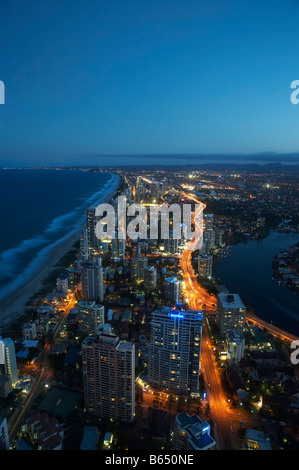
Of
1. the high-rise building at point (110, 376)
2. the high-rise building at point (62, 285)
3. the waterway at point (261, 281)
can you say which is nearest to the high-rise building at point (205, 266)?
the waterway at point (261, 281)

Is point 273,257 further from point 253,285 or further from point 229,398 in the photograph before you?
point 229,398

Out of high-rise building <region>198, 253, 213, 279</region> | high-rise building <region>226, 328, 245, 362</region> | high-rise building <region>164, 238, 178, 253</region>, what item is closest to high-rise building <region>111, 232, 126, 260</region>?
high-rise building <region>164, 238, 178, 253</region>

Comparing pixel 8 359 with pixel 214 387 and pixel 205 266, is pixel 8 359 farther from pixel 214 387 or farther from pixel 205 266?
pixel 205 266

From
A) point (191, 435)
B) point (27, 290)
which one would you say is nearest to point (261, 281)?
point (27, 290)

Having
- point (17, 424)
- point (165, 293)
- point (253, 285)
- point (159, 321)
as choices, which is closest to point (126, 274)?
point (165, 293)

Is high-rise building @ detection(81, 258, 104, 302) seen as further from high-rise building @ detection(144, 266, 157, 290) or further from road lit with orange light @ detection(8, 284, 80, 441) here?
high-rise building @ detection(144, 266, 157, 290)

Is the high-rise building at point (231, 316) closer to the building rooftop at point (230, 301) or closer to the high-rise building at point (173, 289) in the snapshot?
the building rooftop at point (230, 301)
